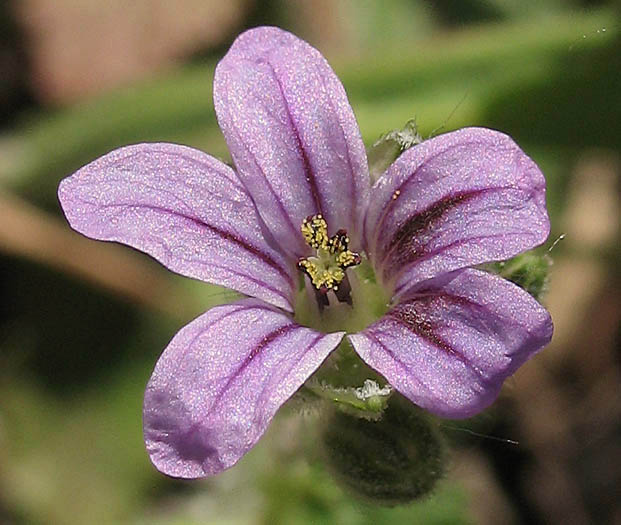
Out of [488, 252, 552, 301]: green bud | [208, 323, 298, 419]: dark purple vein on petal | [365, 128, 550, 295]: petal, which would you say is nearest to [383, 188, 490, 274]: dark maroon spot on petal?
[365, 128, 550, 295]: petal

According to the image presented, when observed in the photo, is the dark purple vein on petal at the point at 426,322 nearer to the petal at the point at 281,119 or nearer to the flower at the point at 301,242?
the flower at the point at 301,242

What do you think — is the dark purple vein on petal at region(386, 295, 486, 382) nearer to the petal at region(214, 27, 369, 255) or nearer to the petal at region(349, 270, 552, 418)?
the petal at region(349, 270, 552, 418)

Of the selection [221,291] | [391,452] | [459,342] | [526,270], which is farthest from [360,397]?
[221,291]

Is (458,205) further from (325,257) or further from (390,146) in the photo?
(325,257)

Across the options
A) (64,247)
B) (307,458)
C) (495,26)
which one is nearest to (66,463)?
(64,247)

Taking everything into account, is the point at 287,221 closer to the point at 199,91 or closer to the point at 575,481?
the point at 199,91
